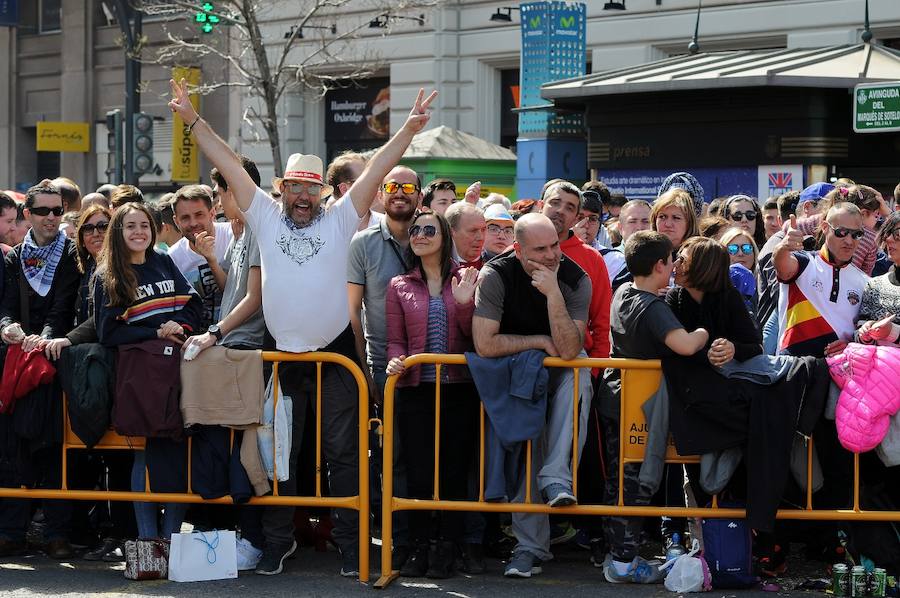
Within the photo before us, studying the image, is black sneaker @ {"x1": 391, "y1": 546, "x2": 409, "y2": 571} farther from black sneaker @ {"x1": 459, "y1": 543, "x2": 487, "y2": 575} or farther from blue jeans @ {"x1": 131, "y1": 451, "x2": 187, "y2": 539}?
blue jeans @ {"x1": 131, "y1": 451, "x2": 187, "y2": 539}

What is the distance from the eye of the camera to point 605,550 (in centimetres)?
772

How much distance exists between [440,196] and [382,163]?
2574mm

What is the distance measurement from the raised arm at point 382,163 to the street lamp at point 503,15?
53.5ft

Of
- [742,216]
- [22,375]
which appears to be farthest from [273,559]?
[742,216]

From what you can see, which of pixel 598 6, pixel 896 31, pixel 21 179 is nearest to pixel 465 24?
pixel 598 6

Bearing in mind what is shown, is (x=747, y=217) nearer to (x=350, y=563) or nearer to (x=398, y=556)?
(x=398, y=556)

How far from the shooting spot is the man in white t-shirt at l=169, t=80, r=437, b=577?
7.40 m

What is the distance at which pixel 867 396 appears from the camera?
6.89m

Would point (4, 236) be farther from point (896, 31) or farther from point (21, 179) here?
point (21, 179)

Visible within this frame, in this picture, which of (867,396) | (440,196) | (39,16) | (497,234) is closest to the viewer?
(867,396)

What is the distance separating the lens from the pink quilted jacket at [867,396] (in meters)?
6.86

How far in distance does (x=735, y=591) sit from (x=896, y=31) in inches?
Result: 540

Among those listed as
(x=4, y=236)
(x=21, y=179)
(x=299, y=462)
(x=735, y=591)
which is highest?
(x=21, y=179)

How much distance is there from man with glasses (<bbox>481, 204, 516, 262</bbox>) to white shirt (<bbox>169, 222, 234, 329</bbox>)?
154 cm
